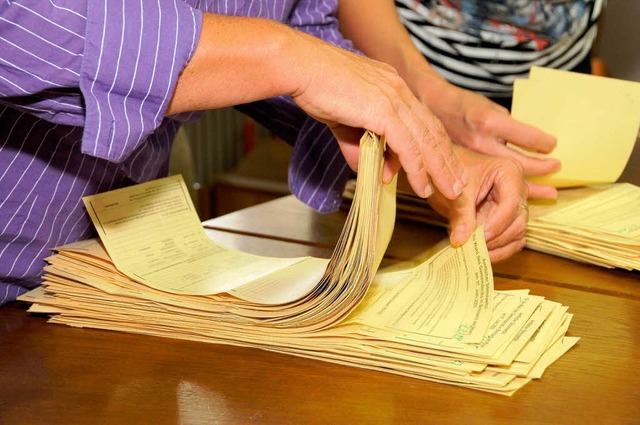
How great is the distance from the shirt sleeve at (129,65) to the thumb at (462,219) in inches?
16.8

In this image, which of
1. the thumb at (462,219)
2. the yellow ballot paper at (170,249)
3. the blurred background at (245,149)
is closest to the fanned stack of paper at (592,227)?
the thumb at (462,219)

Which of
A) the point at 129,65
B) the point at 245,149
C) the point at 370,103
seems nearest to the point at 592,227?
the point at 370,103

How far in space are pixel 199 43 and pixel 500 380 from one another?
1.33 feet

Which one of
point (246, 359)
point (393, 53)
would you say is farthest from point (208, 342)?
point (393, 53)

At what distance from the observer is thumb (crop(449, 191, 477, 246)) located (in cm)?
104

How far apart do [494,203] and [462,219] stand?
12 centimetres

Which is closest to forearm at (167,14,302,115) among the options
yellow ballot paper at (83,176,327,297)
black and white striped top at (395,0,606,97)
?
yellow ballot paper at (83,176,327,297)

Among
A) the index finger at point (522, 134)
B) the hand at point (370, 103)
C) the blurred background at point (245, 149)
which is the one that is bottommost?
the blurred background at point (245, 149)

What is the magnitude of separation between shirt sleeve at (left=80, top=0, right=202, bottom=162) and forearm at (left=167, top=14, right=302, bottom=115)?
0.02 metres

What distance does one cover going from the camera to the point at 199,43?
78 centimetres

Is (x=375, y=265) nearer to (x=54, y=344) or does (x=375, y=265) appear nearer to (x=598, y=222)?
(x=54, y=344)

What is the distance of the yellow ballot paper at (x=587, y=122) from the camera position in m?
1.37

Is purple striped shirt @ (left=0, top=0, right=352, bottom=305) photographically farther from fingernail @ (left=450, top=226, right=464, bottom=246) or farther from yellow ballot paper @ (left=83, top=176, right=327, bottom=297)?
fingernail @ (left=450, top=226, right=464, bottom=246)

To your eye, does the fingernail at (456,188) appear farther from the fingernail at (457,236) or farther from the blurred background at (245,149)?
the blurred background at (245,149)
